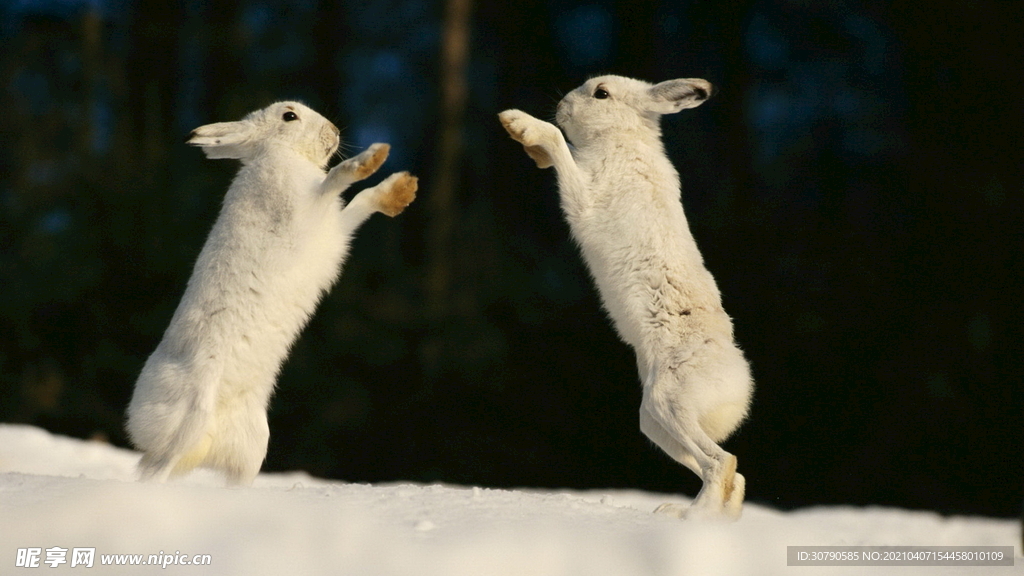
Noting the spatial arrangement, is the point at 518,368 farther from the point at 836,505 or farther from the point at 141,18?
the point at 141,18

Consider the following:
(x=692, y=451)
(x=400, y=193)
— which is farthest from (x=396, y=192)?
(x=692, y=451)

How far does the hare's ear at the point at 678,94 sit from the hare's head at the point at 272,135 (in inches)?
67.7

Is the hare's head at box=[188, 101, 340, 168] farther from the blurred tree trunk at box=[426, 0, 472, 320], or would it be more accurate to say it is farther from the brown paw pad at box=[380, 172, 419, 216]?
the blurred tree trunk at box=[426, 0, 472, 320]

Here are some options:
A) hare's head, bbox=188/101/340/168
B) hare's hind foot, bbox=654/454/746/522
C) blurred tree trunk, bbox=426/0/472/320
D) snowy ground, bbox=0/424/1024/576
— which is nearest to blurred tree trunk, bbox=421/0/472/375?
blurred tree trunk, bbox=426/0/472/320

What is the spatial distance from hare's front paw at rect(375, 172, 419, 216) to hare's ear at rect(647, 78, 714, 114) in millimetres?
1332

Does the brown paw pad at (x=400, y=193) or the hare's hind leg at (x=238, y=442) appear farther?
the brown paw pad at (x=400, y=193)

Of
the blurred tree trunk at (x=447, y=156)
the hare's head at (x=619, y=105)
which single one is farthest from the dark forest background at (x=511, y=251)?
the hare's head at (x=619, y=105)

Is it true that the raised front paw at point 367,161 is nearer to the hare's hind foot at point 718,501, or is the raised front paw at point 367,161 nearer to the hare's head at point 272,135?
the hare's head at point 272,135

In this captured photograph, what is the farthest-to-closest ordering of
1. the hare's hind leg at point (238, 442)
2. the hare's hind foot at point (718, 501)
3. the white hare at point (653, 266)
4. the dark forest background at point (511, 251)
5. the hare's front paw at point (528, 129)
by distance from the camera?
the dark forest background at point (511, 251) < the hare's front paw at point (528, 129) < the hare's hind leg at point (238, 442) < the white hare at point (653, 266) < the hare's hind foot at point (718, 501)

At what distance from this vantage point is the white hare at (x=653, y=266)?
4.38m

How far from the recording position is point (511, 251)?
10.8 m

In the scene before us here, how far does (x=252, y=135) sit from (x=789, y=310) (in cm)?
558

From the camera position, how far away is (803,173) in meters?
10.6

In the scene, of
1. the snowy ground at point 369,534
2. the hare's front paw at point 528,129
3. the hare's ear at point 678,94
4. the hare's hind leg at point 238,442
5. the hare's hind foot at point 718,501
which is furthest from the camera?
the hare's ear at point 678,94
